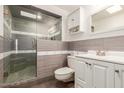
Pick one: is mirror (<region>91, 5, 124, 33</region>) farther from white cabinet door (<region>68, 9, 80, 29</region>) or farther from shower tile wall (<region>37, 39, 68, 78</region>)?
shower tile wall (<region>37, 39, 68, 78</region>)

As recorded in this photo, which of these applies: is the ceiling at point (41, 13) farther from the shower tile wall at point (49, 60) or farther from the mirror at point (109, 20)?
the mirror at point (109, 20)

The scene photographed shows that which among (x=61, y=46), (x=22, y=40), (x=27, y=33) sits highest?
(x=27, y=33)

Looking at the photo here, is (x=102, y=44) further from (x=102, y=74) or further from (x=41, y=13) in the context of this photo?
(x=41, y=13)

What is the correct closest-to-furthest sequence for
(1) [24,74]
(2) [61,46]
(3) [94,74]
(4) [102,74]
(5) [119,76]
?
(5) [119,76], (4) [102,74], (3) [94,74], (1) [24,74], (2) [61,46]

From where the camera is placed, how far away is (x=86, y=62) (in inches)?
49.9

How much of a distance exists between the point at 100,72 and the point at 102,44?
0.73 metres

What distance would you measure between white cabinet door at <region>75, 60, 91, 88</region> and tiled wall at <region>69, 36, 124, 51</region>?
0.57m

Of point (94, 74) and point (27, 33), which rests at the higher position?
point (27, 33)

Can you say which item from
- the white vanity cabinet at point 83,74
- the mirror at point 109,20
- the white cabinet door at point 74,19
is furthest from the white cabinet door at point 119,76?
the white cabinet door at point 74,19

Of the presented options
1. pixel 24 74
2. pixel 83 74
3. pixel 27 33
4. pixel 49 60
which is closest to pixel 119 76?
pixel 83 74

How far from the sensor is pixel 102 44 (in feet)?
5.17

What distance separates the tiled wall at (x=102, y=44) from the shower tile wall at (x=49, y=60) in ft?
1.70

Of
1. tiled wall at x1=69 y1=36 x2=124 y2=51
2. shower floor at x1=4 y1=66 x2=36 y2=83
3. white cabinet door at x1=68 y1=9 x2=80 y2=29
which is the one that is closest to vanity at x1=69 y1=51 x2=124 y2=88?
tiled wall at x1=69 y1=36 x2=124 y2=51
